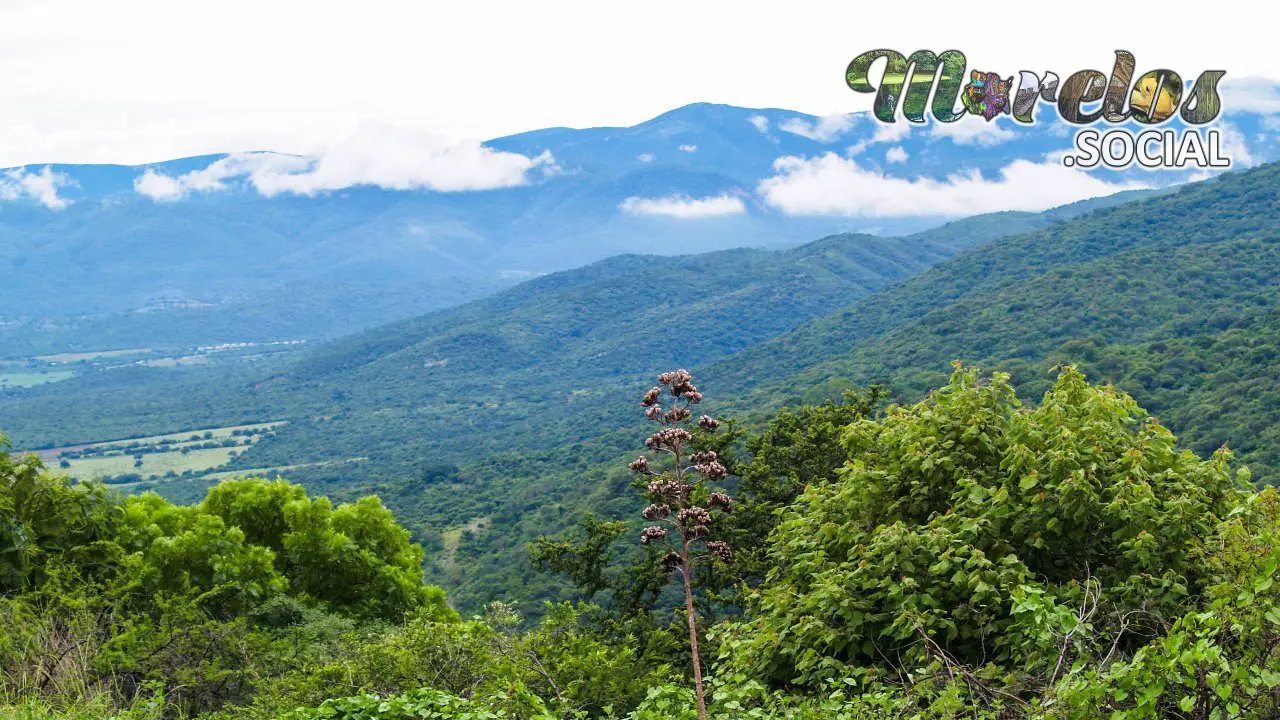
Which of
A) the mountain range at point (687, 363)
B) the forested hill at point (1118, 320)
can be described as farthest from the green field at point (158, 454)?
the forested hill at point (1118, 320)

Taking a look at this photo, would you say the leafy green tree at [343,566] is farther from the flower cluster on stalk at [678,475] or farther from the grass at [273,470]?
the grass at [273,470]

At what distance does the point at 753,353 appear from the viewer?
389 feet

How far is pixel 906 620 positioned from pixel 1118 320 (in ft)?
234

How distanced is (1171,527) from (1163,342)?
52135 millimetres

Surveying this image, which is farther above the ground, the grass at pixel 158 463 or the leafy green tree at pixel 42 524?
the leafy green tree at pixel 42 524

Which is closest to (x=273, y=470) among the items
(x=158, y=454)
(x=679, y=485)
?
(x=158, y=454)

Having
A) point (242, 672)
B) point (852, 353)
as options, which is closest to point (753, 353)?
point (852, 353)

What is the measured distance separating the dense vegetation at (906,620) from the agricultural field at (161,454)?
10857 centimetres

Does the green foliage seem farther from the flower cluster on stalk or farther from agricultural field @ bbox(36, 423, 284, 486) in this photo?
agricultural field @ bbox(36, 423, 284, 486)

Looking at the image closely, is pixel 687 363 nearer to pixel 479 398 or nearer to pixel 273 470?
pixel 479 398

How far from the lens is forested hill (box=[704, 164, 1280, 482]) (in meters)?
42.2

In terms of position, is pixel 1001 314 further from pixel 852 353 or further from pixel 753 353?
pixel 753 353

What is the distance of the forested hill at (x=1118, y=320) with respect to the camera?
42219 millimetres

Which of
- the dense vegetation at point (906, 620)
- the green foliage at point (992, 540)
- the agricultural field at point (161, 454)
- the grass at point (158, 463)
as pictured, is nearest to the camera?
the dense vegetation at point (906, 620)
